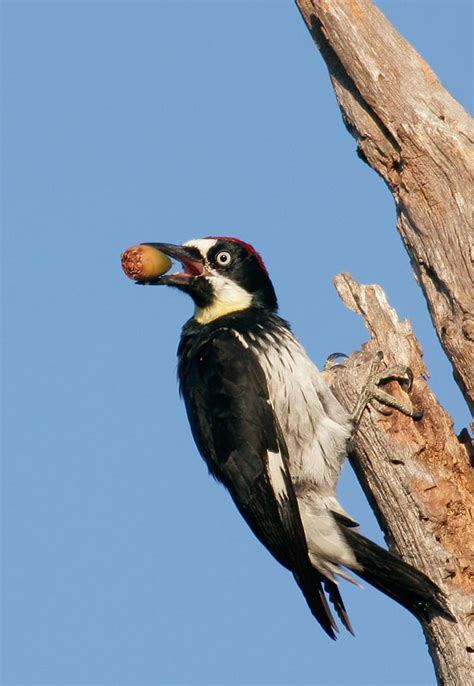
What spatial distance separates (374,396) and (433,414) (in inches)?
12.3

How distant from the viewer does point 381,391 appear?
14.7 ft

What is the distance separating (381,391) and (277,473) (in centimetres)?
73

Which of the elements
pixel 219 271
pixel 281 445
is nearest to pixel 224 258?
pixel 219 271

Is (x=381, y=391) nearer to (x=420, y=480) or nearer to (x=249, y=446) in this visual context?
(x=420, y=480)

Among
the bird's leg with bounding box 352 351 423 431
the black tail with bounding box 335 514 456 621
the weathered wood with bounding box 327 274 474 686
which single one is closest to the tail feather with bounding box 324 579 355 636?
the black tail with bounding box 335 514 456 621

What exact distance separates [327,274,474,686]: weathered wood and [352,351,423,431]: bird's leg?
0.03 m

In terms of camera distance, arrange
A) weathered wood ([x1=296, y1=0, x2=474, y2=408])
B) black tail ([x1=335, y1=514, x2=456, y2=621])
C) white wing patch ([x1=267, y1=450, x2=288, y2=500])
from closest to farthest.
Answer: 1. black tail ([x1=335, y1=514, x2=456, y2=621])
2. weathered wood ([x1=296, y1=0, x2=474, y2=408])
3. white wing patch ([x1=267, y1=450, x2=288, y2=500])

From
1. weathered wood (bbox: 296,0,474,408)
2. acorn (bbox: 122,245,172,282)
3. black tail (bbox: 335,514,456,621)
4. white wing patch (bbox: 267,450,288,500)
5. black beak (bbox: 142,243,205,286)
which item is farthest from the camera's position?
black beak (bbox: 142,243,205,286)

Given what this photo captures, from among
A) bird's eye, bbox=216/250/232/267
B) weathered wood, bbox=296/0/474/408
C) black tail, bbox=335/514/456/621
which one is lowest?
black tail, bbox=335/514/456/621

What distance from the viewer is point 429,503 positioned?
167 inches

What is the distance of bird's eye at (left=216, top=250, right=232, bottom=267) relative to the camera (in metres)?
5.50

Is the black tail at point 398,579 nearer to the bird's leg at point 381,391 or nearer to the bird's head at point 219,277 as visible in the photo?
the bird's leg at point 381,391

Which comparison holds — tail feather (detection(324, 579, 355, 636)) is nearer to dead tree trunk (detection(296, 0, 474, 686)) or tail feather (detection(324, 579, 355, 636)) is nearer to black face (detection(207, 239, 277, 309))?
dead tree trunk (detection(296, 0, 474, 686))

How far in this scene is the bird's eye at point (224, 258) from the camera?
550cm
